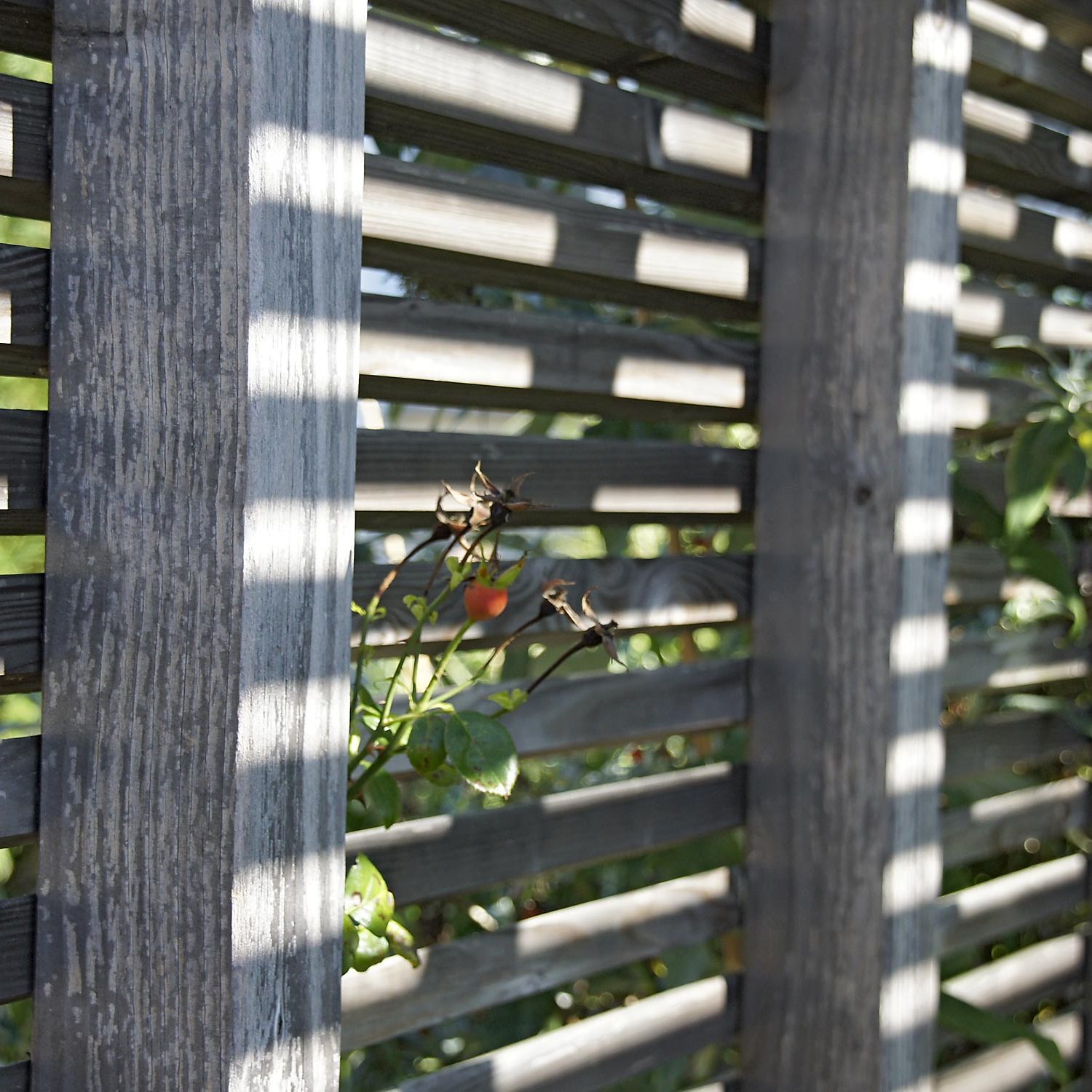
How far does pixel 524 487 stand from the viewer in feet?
4.00

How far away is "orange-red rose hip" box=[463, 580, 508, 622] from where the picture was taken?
91 centimetres

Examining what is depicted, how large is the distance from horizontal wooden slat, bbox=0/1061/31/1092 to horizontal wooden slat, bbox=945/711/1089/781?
136 cm

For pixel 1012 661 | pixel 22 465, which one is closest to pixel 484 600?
pixel 22 465

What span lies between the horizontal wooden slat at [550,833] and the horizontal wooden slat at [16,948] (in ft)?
0.94

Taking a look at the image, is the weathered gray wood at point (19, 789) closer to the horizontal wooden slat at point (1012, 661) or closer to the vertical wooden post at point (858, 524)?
the vertical wooden post at point (858, 524)

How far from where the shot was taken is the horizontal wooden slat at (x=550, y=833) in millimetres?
1120

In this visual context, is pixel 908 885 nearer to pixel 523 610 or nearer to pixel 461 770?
pixel 523 610

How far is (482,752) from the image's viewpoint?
0.88 metres

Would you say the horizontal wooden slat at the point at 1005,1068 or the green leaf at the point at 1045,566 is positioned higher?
the green leaf at the point at 1045,566

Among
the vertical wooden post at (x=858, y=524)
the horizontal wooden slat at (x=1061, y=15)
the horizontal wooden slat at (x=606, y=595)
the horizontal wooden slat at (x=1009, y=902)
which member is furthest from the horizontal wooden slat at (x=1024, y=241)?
the horizontal wooden slat at (x=1009, y=902)

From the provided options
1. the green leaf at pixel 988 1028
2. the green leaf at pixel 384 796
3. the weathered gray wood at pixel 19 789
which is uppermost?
the weathered gray wood at pixel 19 789

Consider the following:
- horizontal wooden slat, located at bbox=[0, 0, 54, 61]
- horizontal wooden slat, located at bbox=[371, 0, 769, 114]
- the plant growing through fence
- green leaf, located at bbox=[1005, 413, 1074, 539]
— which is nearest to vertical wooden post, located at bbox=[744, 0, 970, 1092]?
horizontal wooden slat, located at bbox=[371, 0, 769, 114]

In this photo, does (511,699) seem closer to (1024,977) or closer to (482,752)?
(482,752)

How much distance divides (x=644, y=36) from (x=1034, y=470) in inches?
30.5
